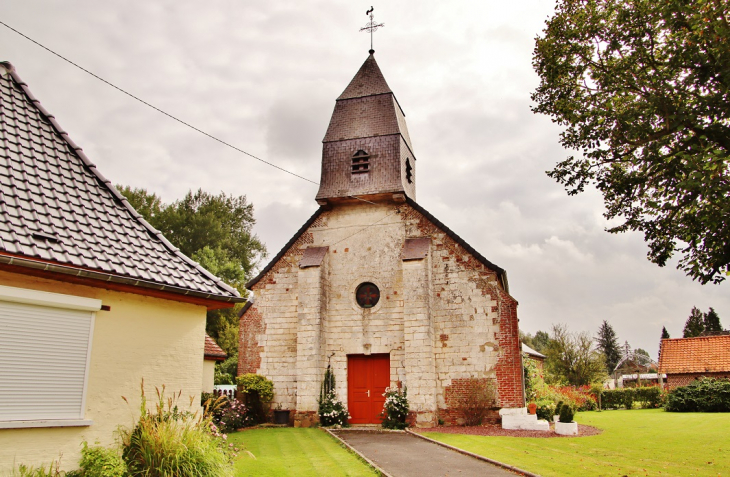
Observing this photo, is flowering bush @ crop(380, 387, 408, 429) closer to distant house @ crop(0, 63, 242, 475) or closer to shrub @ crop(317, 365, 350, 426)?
shrub @ crop(317, 365, 350, 426)

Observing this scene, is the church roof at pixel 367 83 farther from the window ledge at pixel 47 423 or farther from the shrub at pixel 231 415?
the window ledge at pixel 47 423

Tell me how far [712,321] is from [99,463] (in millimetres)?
72066

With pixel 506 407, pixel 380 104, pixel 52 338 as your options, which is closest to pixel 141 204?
pixel 380 104

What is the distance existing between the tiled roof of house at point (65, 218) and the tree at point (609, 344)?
243ft

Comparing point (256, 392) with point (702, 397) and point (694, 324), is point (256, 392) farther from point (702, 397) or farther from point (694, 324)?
point (694, 324)

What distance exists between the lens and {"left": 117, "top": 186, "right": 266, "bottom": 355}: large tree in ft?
117

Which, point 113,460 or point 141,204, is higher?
point 141,204

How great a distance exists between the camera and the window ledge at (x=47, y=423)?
5.69 m

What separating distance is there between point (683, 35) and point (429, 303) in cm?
1004

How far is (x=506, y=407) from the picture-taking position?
15.6m

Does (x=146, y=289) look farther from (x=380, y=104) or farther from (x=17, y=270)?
(x=380, y=104)

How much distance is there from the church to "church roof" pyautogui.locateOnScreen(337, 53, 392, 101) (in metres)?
0.18

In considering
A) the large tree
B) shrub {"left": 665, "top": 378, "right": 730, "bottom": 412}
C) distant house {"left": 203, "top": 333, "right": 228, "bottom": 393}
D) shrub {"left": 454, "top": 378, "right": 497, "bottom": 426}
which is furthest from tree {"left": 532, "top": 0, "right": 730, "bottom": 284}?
the large tree

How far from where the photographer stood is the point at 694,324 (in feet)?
208
